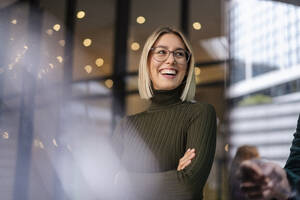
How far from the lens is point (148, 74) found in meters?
1.22

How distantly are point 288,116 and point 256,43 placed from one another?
10.8 inches

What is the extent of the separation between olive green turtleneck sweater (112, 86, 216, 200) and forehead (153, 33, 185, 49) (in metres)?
0.14

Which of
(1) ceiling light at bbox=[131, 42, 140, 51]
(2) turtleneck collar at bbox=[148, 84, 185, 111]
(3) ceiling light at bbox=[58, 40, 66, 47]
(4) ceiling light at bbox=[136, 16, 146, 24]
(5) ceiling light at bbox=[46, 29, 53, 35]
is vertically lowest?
(2) turtleneck collar at bbox=[148, 84, 185, 111]

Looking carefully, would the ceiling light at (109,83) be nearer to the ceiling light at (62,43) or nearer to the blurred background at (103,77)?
the blurred background at (103,77)

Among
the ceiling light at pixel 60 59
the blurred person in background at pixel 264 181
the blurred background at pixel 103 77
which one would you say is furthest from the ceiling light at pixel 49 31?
the blurred person in background at pixel 264 181

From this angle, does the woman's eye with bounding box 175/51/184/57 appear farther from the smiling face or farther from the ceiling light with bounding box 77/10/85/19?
the ceiling light with bounding box 77/10/85/19

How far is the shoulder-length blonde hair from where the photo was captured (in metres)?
1.18

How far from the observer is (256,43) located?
1.32 m

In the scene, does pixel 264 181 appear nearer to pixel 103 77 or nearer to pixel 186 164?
pixel 186 164

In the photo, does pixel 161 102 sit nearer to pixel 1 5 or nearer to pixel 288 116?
pixel 288 116

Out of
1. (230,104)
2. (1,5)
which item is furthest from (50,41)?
(230,104)

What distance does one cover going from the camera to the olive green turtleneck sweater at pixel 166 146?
1.00 metres

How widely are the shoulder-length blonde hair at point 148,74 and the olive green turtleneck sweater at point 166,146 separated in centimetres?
3

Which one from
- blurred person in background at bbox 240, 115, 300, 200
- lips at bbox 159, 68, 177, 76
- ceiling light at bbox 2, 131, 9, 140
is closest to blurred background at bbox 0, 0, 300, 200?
ceiling light at bbox 2, 131, 9, 140
